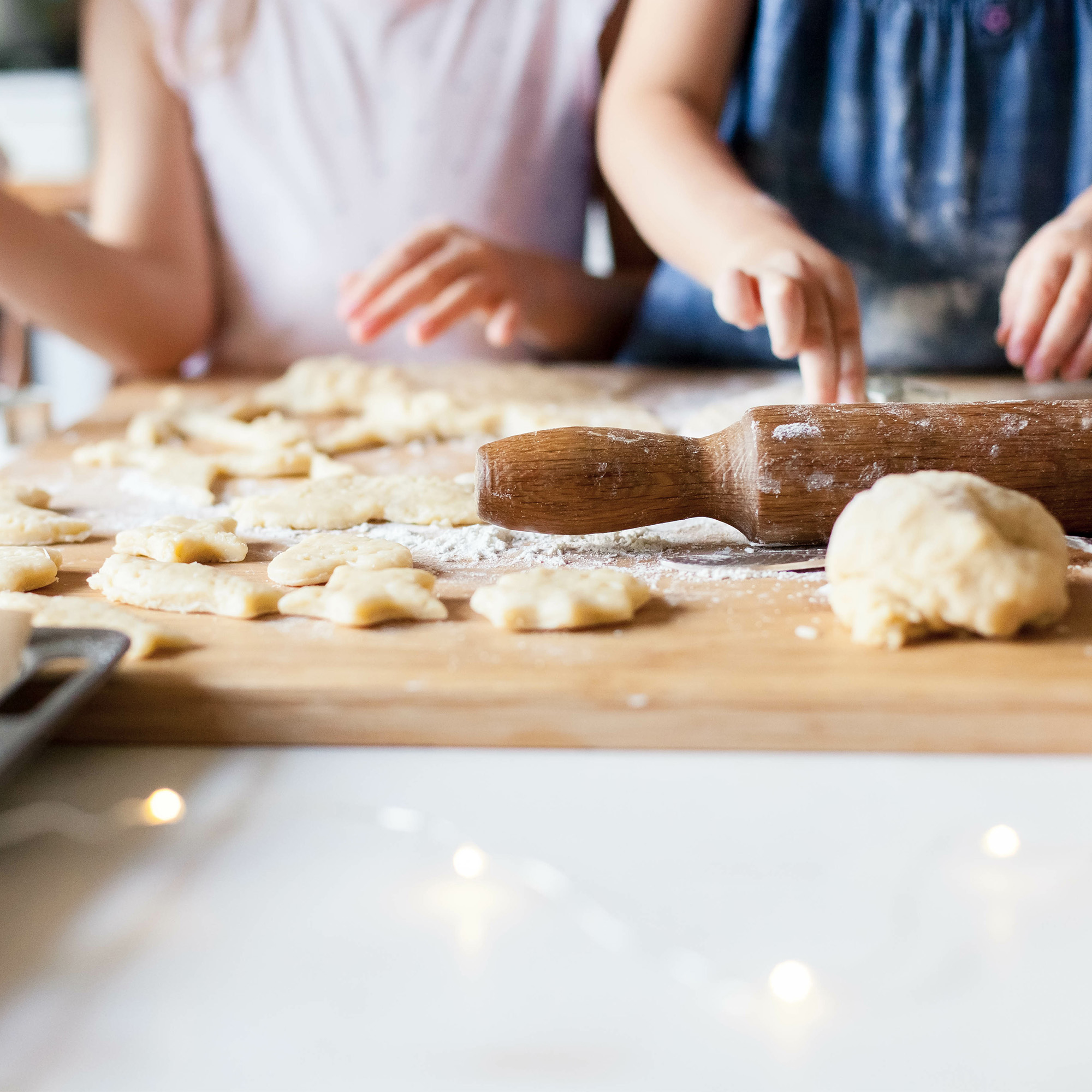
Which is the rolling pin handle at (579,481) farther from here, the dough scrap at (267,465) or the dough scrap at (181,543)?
the dough scrap at (267,465)

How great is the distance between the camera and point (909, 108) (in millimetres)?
1615

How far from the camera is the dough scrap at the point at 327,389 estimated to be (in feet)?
4.76

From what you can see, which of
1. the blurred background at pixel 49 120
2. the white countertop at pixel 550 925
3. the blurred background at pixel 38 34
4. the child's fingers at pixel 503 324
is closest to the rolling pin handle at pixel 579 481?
the white countertop at pixel 550 925

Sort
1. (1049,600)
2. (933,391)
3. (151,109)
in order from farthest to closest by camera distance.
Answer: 1. (151,109)
2. (933,391)
3. (1049,600)

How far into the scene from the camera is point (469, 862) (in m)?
0.49

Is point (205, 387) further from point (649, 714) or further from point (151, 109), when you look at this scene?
point (649, 714)

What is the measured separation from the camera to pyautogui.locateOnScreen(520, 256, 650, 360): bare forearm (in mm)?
1801

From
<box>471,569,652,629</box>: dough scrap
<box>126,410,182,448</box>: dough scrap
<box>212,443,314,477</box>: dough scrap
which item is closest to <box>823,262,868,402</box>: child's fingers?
<box>471,569,652,629</box>: dough scrap

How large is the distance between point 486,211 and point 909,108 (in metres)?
0.84

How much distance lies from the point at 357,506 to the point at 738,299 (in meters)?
0.42

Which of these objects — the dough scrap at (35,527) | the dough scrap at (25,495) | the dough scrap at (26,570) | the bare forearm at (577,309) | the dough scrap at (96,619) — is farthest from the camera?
the bare forearm at (577,309)

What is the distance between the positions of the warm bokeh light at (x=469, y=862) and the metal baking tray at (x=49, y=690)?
0.21 metres

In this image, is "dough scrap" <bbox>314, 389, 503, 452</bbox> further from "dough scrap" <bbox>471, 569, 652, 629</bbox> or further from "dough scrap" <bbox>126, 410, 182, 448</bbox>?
"dough scrap" <bbox>471, 569, 652, 629</bbox>

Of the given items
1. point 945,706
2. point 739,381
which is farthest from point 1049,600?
point 739,381
